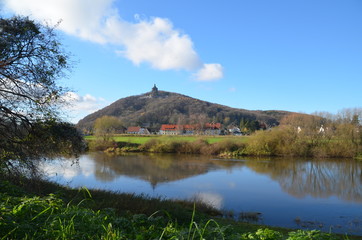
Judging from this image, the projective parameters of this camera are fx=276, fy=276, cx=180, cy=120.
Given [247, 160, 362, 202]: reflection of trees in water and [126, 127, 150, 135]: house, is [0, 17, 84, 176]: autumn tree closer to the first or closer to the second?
[247, 160, 362, 202]: reflection of trees in water

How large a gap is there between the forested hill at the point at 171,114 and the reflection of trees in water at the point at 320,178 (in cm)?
4755

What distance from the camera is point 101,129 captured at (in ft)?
150

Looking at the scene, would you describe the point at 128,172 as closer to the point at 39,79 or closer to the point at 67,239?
the point at 39,79

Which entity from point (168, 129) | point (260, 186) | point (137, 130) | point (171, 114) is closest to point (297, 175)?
point (260, 186)

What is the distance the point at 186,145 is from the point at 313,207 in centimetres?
2793

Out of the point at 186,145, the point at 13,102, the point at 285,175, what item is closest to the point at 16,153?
the point at 13,102

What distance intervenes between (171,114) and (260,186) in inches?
3127

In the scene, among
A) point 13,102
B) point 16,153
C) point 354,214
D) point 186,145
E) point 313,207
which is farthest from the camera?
point 186,145

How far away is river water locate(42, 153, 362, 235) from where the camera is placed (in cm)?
1283

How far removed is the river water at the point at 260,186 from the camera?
505 inches

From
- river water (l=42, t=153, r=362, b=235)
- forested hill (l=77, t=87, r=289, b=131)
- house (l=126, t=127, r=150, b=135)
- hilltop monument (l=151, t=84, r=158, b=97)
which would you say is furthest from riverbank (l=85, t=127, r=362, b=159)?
hilltop monument (l=151, t=84, r=158, b=97)

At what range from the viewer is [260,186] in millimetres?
19812

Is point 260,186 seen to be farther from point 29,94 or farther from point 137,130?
point 137,130

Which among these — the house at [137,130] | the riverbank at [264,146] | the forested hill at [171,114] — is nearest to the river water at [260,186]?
the riverbank at [264,146]
